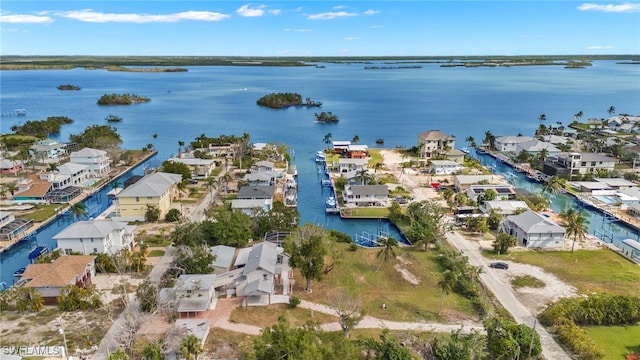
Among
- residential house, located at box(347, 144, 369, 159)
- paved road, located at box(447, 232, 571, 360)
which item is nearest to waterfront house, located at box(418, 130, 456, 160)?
residential house, located at box(347, 144, 369, 159)

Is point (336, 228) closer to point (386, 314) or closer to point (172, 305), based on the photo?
point (386, 314)

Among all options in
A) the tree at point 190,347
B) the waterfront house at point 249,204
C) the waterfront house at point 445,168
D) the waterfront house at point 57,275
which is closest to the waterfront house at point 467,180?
the waterfront house at point 445,168

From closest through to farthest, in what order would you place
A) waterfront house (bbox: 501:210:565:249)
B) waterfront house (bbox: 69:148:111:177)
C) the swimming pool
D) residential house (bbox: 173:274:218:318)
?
residential house (bbox: 173:274:218:318)
waterfront house (bbox: 501:210:565:249)
the swimming pool
waterfront house (bbox: 69:148:111:177)

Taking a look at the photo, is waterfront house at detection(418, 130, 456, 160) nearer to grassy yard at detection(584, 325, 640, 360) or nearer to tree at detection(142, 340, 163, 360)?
grassy yard at detection(584, 325, 640, 360)

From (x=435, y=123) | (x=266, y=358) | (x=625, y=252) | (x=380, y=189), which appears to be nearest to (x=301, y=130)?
(x=435, y=123)

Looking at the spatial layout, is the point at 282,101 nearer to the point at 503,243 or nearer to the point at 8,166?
the point at 8,166

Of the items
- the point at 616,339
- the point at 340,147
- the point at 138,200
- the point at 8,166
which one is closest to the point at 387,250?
the point at 616,339

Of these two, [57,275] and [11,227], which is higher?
[57,275]
